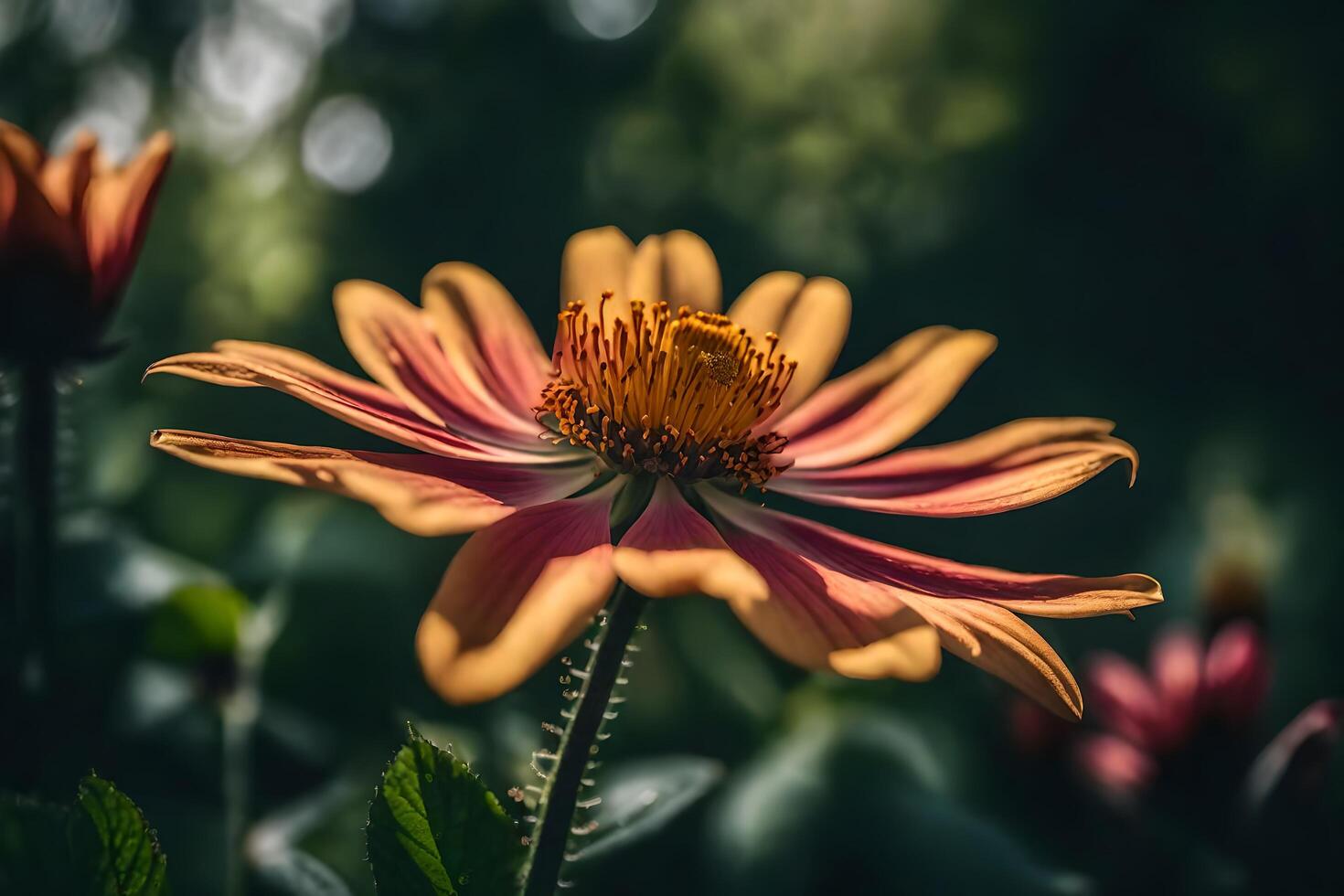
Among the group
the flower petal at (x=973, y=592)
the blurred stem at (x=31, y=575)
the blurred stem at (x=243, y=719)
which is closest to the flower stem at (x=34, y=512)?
the blurred stem at (x=31, y=575)

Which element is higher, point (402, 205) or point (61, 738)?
point (402, 205)

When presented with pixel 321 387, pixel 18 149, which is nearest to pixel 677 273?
pixel 321 387

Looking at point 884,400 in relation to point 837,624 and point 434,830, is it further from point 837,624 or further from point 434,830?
point 434,830

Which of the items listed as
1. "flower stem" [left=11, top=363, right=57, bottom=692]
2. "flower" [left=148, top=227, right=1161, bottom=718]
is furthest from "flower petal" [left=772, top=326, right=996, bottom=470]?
"flower stem" [left=11, top=363, right=57, bottom=692]

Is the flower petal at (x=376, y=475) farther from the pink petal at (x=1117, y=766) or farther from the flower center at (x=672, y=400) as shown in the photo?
the pink petal at (x=1117, y=766)

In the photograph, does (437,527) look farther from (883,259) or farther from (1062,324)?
(1062,324)

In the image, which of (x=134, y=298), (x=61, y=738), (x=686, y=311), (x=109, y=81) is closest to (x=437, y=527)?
(x=686, y=311)
